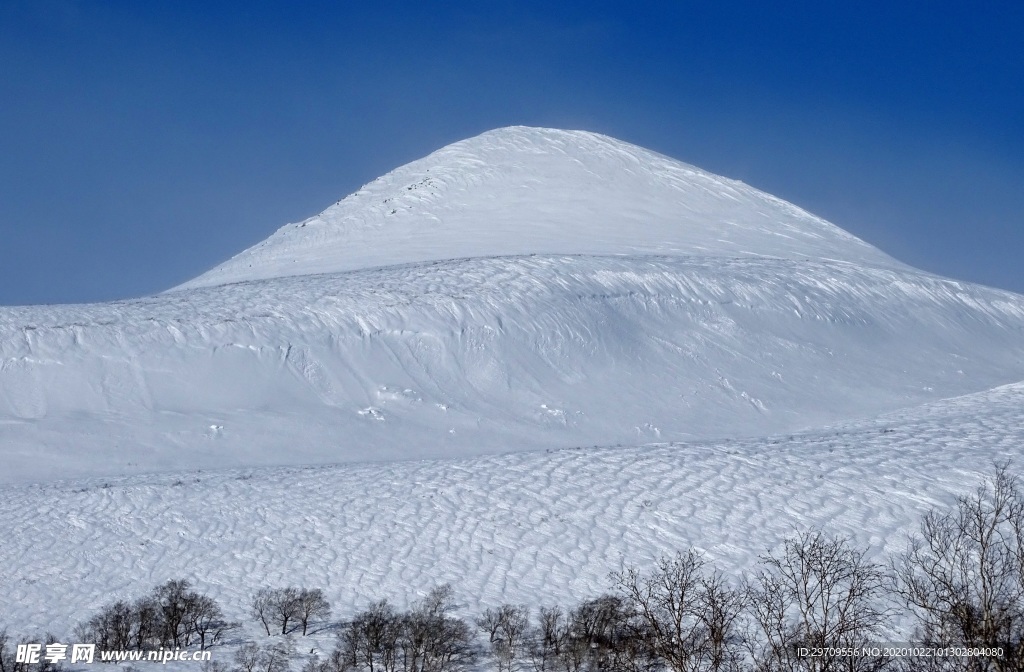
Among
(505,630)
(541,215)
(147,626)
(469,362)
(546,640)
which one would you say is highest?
(541,215)

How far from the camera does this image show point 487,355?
35750mm

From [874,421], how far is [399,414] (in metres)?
14.7

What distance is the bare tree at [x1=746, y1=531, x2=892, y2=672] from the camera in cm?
1073

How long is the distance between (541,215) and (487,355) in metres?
27.2

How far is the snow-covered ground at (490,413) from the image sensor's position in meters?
19.8

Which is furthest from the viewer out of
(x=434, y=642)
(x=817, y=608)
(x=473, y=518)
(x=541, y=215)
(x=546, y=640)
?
(x=541, y=215)

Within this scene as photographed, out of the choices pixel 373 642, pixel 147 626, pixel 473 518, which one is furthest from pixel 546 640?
pixel 147 626

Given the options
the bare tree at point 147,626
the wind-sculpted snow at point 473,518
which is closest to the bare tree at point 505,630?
the wind-sculpted snow at point 473,518

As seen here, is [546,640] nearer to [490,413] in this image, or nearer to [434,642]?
[434,642]

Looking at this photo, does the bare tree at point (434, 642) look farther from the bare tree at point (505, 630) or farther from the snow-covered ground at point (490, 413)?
the snow-covered ground at point (490, 413)

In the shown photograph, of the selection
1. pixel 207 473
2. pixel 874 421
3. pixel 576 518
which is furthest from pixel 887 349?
pixel 207 473

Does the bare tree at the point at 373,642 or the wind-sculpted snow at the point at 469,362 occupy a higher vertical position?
the wind-sculpted snow at the point at 469,362

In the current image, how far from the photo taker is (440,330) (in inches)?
1449

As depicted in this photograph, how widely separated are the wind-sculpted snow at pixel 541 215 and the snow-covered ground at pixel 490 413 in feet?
2.03
